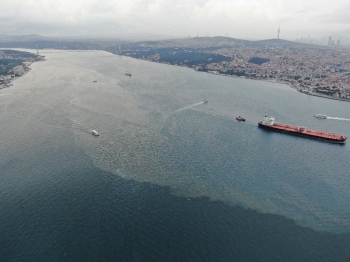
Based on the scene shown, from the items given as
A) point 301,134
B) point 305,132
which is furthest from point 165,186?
point 305,132

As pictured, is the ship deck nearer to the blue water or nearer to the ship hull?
the ship hull

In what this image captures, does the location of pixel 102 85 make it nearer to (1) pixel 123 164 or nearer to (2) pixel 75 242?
(1) pixel 123 164

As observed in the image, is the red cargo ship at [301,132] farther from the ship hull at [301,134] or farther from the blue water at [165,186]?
the blue water at [165,186]

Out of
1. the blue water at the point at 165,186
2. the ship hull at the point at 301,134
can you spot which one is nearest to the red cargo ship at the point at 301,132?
the ship hull at the point at 301,134

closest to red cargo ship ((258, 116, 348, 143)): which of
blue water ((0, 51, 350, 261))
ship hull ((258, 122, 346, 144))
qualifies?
ship hull ((258, 122, 346, 144))

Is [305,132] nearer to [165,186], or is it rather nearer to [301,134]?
[301,134]

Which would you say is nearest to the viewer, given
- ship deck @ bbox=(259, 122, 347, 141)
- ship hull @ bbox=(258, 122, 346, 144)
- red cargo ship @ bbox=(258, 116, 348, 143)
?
ship hull @ bbox=(258, 122, 346, 144)
